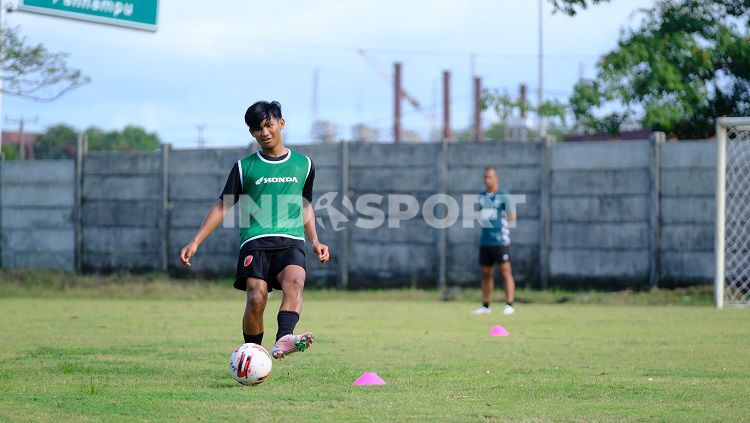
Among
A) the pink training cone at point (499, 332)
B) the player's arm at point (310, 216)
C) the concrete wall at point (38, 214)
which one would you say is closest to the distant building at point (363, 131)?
the concrete wall at point (38, 214)

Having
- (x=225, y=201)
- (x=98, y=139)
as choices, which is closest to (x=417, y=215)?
(x=225, y=201)

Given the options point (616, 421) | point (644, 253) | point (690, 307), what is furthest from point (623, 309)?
point (616, 421)

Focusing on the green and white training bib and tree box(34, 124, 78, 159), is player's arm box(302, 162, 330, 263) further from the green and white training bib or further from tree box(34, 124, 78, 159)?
tree box(34, 124, 78, 159)

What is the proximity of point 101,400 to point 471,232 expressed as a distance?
1320cm

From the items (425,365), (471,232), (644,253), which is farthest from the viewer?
(471,232)

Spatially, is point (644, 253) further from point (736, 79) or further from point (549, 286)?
point (736, 79)

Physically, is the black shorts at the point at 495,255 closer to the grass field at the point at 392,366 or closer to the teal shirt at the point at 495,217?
the teal shirt at the point at 495,217

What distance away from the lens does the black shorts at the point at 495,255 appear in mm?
15875

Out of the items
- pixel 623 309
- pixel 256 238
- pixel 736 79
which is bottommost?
pixel 623 309

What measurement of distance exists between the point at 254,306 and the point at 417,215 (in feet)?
39.6

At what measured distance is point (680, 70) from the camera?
2180 cm

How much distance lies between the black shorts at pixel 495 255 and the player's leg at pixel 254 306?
8284 mm

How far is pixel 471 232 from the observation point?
64.0 feet

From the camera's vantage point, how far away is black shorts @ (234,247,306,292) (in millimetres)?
7848
